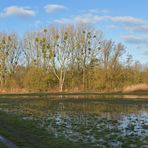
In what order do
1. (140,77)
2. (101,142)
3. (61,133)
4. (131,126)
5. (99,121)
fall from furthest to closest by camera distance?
1. (140,77)
2. (99,121)
3. (131,126)
4. (61,133)
5. (101,142)

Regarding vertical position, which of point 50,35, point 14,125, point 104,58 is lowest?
point 14,125

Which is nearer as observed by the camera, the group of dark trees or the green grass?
the green grass

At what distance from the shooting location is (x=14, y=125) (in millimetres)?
22672

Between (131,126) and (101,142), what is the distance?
18.5 feet

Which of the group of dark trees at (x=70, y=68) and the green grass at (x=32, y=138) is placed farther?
the group of dark trees at (x=70, y=68)

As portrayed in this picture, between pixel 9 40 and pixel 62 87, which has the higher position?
pixel 9 40

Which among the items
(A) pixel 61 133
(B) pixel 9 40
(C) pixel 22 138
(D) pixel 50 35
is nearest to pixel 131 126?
(A) pixel 61 133

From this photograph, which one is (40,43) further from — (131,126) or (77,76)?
(131,126)

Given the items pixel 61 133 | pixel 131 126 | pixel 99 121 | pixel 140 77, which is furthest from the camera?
pixel 140 77

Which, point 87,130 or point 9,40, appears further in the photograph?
point 9,40

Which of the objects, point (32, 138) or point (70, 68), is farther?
point (70, 68)

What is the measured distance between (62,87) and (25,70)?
1417cm

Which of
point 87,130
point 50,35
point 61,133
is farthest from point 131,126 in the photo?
point 50,35

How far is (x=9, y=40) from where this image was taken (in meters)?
97.9
